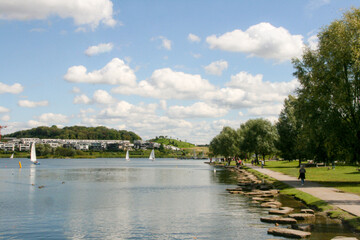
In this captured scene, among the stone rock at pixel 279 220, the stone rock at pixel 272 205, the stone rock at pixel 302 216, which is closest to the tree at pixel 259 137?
the stone rock at pixel 272 205

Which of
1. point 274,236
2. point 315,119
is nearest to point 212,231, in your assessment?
point 274,236

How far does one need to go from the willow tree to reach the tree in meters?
48.2

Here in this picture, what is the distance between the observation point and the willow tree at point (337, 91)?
38125 mm

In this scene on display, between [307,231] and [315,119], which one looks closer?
[307,231]

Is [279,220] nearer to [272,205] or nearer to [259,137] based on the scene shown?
[272,205]

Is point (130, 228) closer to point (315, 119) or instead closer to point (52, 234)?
point (52, 234)

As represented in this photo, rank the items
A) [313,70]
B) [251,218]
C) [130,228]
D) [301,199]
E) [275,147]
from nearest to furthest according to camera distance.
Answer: [130,228], [251,218], [301,199], [313,70], [275,147]

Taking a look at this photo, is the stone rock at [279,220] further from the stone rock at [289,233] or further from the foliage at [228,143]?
the foliage at [228,143]

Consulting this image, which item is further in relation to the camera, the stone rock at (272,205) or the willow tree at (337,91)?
the willow tree at (337,91)

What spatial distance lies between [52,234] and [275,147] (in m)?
74.8

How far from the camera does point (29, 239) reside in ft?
66.5

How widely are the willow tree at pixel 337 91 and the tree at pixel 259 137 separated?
4824cm

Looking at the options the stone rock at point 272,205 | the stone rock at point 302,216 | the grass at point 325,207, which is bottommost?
the stone rock at point 272,205

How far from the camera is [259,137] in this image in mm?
94438
